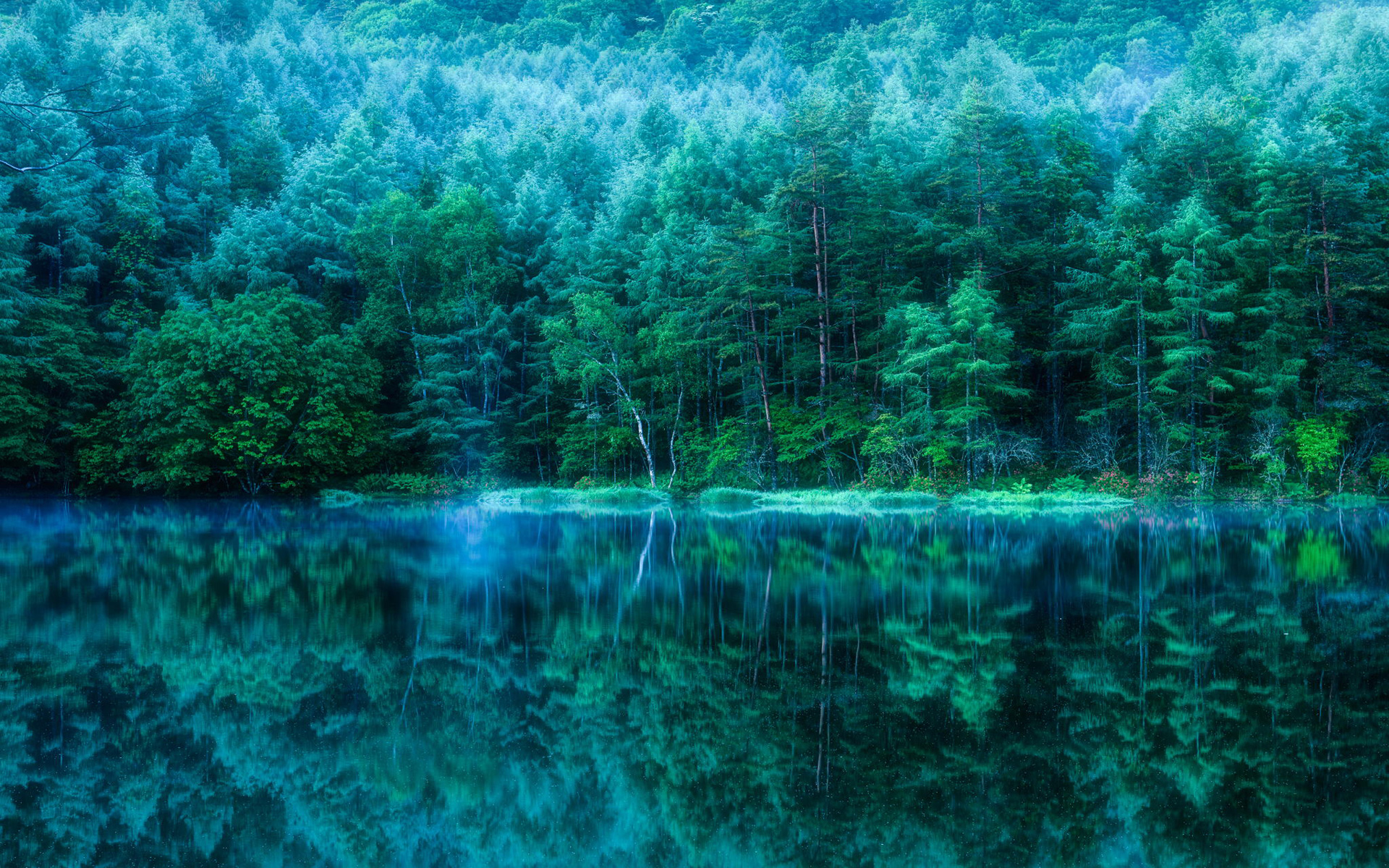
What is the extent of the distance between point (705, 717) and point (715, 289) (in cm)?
2658

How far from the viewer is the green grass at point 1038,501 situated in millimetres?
26531

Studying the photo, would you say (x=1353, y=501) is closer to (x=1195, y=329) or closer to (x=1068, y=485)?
(x=1195, y=329)

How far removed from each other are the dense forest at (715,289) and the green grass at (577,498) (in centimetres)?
182

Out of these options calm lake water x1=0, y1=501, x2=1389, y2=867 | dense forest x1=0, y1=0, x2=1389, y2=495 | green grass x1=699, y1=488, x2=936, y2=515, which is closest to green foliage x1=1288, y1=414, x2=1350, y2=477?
dense forest x1=0, y1=0, x2=1389, y2=495

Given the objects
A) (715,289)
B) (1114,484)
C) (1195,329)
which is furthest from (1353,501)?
(715,289)

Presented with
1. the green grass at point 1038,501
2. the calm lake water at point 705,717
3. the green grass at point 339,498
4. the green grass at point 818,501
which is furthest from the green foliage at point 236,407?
the green grass at point 1038,501

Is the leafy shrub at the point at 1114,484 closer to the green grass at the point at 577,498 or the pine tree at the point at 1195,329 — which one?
the pine tree at the point at 1195,329

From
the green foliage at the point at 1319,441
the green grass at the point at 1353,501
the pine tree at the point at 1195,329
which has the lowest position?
the green grass at the point at 1353,501

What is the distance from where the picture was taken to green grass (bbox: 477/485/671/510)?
31047 mm

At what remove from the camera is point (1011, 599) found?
12.1 m

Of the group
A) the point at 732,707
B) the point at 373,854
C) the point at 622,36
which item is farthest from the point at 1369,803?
the point at 622,36

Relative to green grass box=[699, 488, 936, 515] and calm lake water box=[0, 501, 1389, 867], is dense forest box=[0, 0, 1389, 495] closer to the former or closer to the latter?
green grass box=[699, 488, 936, 515]

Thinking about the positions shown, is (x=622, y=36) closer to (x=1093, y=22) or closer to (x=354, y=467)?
(x=1093, y=22)

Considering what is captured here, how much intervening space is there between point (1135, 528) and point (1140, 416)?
11015mm
